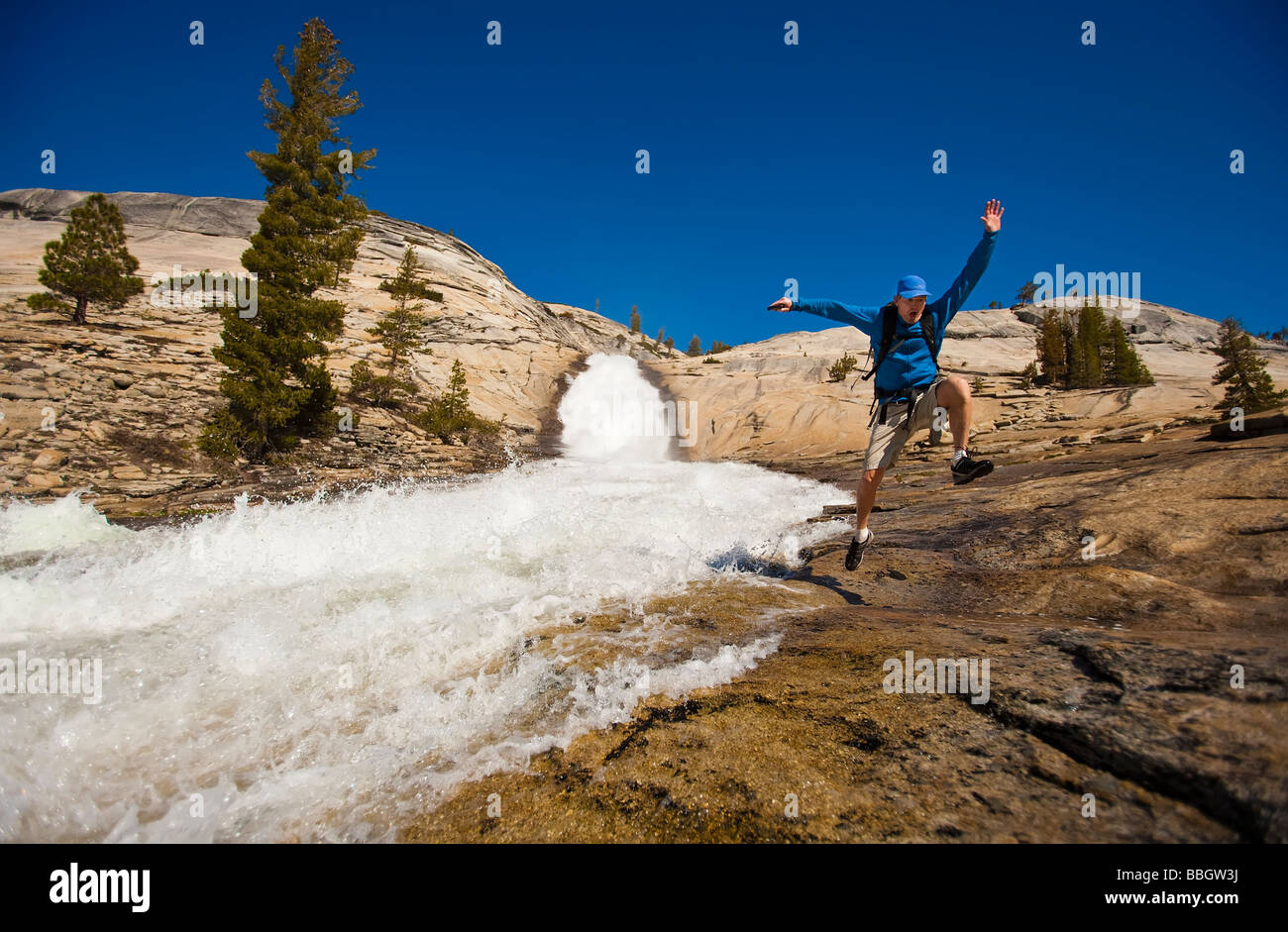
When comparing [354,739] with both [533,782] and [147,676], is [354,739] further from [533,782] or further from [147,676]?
[147,676]

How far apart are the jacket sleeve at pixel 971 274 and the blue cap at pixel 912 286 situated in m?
0.21

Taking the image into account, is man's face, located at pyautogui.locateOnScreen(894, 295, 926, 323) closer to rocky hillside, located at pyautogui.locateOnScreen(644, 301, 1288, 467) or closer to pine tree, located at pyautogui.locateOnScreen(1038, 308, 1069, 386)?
rocky hillside, located at pyautogui.locateOnScreen(644, 301, 1288, 467)

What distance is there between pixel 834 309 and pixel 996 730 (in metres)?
4.07

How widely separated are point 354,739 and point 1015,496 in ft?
25.2

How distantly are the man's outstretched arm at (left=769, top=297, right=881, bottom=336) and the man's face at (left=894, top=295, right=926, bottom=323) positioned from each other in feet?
0.98

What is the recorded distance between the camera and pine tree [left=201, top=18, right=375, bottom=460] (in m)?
14.3

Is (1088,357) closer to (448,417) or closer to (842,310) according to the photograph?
(842,310)

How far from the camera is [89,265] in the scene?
61.5 feet

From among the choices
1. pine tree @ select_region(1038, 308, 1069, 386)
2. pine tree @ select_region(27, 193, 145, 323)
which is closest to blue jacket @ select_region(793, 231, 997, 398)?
pine tree @ select_region(27, 193, 145, 323)

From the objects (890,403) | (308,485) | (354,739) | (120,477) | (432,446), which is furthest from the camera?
(432,446)

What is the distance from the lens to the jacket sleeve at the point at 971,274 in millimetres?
4047

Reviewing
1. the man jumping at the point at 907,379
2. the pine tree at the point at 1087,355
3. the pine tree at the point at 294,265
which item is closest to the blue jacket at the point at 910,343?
the man jumping at the point at 907,379
